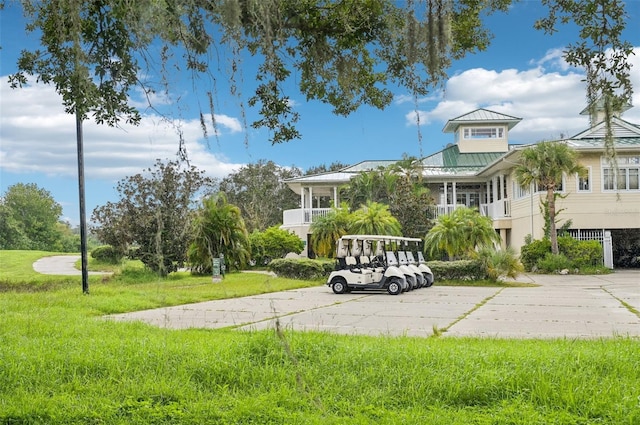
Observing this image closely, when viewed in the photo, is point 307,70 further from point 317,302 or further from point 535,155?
point 535,155

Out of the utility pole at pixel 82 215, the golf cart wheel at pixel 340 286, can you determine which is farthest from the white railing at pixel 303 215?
the utility pole at pixel 82 215

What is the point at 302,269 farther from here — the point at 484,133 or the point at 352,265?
the point at 484,133

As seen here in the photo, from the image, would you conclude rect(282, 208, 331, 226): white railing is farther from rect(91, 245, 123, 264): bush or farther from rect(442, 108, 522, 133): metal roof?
rect(91, 245, 123, 264): bush

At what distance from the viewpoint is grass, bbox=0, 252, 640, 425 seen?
17.1 feet

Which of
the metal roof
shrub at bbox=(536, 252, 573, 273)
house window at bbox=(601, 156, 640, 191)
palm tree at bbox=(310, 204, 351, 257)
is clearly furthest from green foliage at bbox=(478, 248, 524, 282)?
the metal roof

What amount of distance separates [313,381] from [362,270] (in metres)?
12.2

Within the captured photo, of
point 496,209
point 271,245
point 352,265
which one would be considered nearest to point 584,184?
point 496,209

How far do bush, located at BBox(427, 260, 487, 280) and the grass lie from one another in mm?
15466

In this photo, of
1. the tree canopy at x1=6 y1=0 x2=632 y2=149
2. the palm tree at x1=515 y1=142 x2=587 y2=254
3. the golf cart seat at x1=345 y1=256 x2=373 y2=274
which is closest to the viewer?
the tree canopy at x1=6 y1=0 x2=632 y2=149

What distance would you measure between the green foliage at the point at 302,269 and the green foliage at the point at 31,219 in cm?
3795

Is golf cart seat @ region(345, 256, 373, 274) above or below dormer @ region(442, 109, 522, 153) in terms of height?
below

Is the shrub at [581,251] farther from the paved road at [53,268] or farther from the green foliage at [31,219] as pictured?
the green foliage at [31,219]

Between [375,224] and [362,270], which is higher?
[375,224]

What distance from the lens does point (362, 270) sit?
18.1 m
